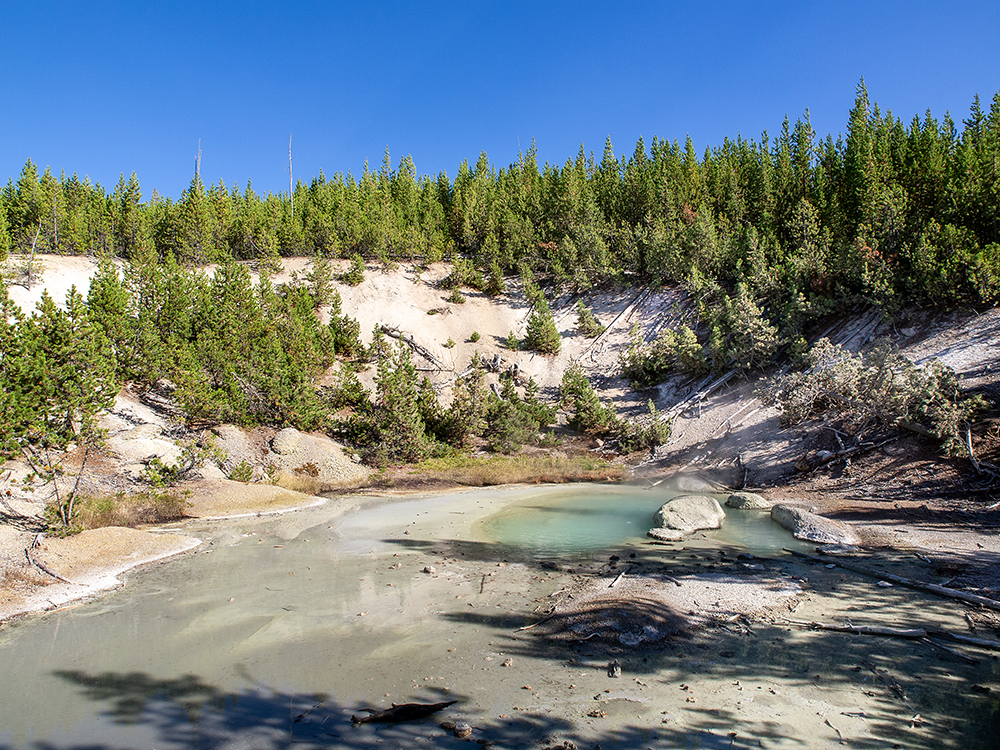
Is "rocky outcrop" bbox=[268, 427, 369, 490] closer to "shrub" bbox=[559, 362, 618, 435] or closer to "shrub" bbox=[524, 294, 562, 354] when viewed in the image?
"shrub" bbox=[559, 362, 618, 435]

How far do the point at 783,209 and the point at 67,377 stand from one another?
41789mm

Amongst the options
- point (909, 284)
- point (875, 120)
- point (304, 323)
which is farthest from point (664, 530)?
point (875, 120)

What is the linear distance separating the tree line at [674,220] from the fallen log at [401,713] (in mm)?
26277

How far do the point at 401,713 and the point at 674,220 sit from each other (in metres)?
44.4

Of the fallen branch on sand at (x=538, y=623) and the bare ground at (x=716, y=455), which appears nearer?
the fallen branch on sand at (x=538, y=623)

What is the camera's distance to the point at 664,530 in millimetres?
12625

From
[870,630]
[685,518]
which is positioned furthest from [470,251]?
[870,630]

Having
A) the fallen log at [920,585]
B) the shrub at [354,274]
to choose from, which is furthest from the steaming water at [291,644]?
the shrub at [354,274]

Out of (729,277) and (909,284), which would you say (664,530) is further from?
(729,277)

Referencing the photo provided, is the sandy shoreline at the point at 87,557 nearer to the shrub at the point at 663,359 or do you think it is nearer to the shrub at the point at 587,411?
the shrub at the point at 587,411

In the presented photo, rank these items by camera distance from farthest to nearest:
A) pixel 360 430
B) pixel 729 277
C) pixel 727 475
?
pixel 729 277 < pixel 360 430 < pixel 727 475

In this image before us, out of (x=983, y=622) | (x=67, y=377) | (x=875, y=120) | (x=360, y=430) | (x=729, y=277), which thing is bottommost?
(x=983, y=622)

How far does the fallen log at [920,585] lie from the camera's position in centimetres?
745

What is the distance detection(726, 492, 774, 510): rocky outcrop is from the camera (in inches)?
615
